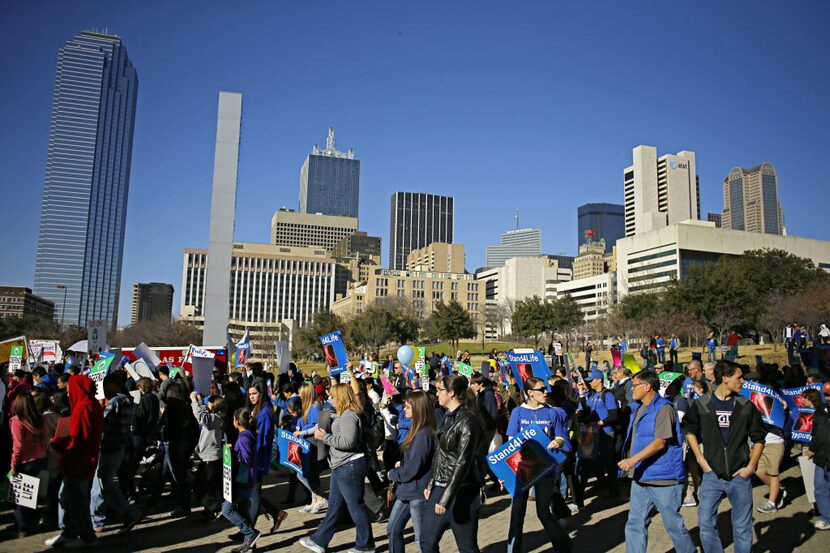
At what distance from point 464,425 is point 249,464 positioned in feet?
9.74

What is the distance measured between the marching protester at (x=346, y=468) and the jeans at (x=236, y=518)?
0.74 metres

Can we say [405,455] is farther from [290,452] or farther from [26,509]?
[26,509]

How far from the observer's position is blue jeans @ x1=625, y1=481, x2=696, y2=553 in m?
5.84

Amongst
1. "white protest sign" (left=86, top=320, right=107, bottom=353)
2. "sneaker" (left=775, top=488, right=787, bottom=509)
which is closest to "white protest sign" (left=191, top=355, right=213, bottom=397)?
"sneaker" (left=775, top=488, right=787, bottom=509)

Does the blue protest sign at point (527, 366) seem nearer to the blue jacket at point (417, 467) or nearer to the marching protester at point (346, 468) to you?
the marching protester at point (346, 468)

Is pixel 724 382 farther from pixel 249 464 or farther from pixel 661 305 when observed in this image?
pixel 661 305

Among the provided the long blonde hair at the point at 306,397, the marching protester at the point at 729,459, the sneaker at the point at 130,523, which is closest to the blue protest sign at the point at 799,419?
the marching protester at the point at 729,459

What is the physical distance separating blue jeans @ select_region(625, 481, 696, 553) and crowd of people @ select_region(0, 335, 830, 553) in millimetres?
13

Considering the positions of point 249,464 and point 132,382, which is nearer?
point 249,464

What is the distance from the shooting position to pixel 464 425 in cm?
578

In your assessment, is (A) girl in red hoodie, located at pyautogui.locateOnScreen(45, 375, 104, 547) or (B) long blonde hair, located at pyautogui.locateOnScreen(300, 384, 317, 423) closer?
(A) girl in red hoodie, located at pyautogui.locateOnScreen(45, 375, 104, 547)

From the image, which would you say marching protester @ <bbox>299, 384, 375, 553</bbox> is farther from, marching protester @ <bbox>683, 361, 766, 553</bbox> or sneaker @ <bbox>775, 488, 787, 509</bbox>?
sneaker @ <bbox>775, 488, 787, 509</bbox>

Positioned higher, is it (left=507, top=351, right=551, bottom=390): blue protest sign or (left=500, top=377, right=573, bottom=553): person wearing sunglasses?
(left=507, top=351, right=551, bottom=390): blue protest sign

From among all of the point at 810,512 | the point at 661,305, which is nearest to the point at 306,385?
the point at 810,512
